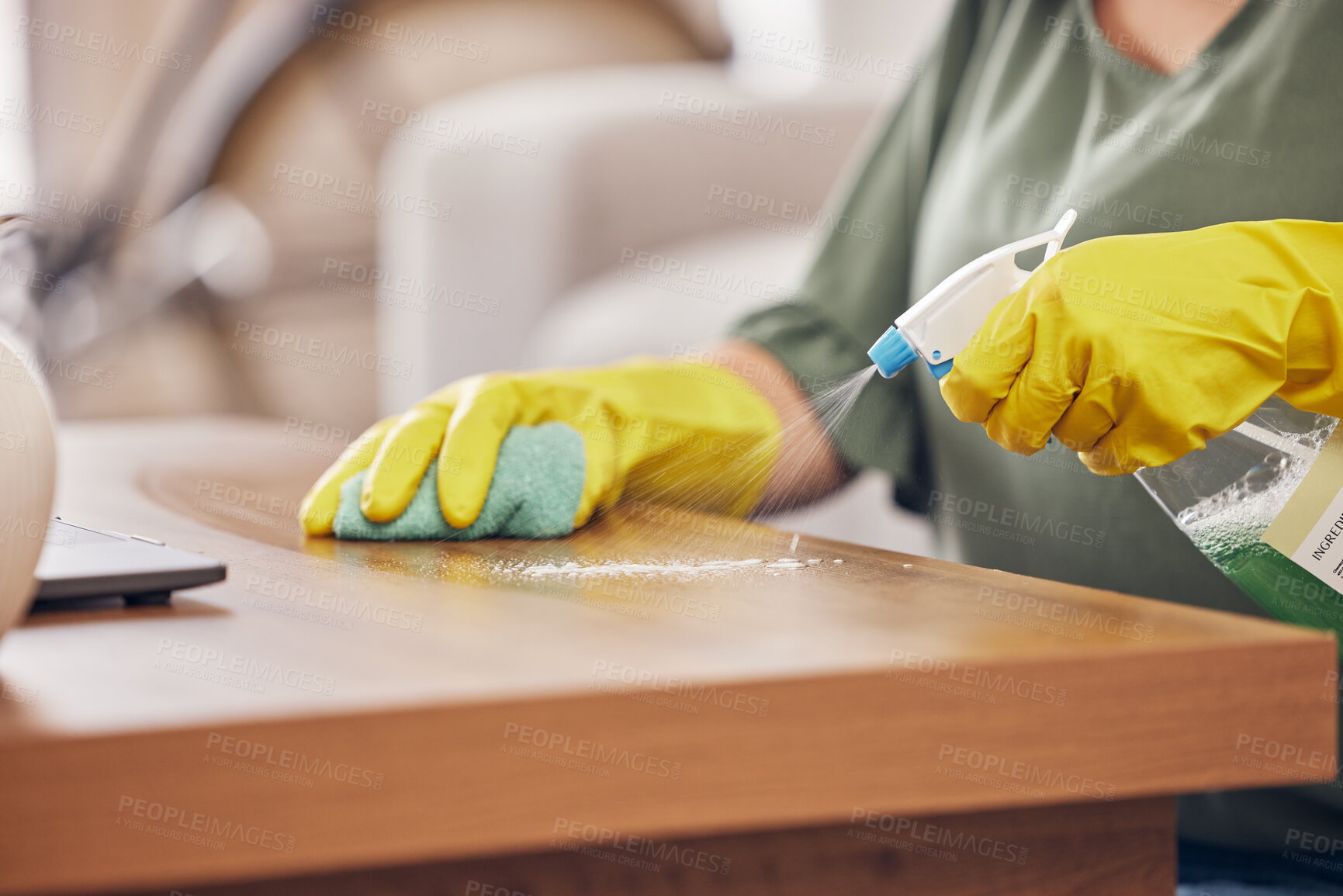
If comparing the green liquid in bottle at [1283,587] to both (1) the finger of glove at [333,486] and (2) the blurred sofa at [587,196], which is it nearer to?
(1) the finger of glove at [333,486]

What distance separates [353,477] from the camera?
608 millimetres

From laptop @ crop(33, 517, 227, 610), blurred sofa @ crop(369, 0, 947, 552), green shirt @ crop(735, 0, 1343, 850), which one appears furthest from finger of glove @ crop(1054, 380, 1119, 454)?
blurred sofa @ crop(369, 0, 947, 552)

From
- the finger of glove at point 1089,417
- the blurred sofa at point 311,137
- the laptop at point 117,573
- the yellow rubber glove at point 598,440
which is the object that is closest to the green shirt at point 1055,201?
the yellow rubber glove at point 598,440

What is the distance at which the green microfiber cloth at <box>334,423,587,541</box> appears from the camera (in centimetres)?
59

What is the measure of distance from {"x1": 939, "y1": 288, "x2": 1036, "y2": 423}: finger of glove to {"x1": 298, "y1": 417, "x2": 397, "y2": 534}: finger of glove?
319mm

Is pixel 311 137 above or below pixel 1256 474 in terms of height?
above

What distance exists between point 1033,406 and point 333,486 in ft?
1.17

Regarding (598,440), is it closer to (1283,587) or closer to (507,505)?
(507,505)

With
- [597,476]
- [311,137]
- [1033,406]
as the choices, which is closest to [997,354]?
[1033,406]

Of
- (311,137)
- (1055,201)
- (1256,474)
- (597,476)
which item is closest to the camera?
(1256,474)

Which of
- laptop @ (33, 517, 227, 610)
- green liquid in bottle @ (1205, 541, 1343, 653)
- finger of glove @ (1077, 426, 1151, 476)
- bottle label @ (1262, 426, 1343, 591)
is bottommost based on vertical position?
green liquid in bottle @ (1205, 541, 1343, 653)

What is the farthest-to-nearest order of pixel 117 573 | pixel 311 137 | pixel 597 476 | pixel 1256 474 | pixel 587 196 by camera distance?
1. pixel 311 137
2. pixel 587 196
3. pixel 597 476
4. pixel 1256 474
5. pixel 117 573

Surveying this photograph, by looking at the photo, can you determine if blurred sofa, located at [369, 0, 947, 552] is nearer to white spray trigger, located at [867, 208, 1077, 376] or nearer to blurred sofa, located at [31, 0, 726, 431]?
blurred sofa, located at [31, 0, 726, 431]

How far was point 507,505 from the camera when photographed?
0.59 meters
